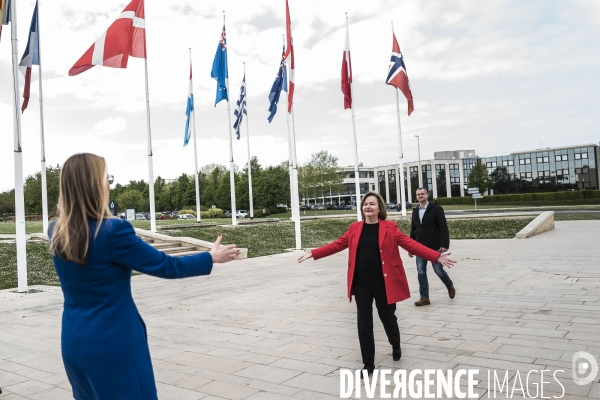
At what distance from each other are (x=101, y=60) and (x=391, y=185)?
366 feet

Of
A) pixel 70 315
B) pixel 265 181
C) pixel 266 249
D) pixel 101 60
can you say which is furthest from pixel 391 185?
pixel 70 315

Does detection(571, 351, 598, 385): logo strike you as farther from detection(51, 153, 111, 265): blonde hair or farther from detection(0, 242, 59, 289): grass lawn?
detection(0, 242, 59, 289): grass lawn

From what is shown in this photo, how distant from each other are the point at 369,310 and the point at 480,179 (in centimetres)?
7801

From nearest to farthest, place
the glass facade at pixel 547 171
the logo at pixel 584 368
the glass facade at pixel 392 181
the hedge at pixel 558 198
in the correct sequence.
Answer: the logo at pixel 584 368
the hedge at pixel 558 198
the glass facade at pixel 547 171
the glass facade at pixel 392 181

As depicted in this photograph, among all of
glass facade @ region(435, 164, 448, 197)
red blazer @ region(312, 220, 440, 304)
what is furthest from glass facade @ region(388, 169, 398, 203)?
red blazer @ region(312, 220, 440, 304)

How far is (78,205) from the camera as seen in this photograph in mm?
2348

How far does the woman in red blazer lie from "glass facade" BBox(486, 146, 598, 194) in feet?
317

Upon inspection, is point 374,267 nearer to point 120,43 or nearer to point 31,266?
point 120,43

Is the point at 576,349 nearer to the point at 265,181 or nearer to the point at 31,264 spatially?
Result: the point at 31,264

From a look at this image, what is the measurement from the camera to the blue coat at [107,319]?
90.8 inches

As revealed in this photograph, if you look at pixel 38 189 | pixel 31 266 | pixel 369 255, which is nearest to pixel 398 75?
pixel 31 266

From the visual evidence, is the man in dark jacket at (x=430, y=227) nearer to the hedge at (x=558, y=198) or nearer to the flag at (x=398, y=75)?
the flag at (x=398, y=75)

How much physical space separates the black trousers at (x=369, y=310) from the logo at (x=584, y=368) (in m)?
1.70

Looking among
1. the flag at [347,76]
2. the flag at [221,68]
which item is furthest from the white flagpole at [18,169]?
the flag at [347,76]
